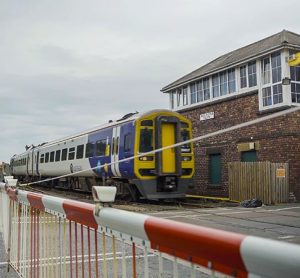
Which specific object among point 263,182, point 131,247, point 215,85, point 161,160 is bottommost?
point 263,182

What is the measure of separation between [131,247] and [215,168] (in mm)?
21032

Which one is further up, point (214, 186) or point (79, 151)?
point (79, 151)

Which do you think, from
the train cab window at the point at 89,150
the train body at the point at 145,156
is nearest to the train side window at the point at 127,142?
the train body at the point at 145,156

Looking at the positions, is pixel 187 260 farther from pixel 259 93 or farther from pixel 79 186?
pixel 79 186

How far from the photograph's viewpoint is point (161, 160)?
16.5 meters

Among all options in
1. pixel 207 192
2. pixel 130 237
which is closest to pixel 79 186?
pixel 207 192

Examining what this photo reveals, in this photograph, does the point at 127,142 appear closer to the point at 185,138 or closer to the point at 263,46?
the point at 185,138

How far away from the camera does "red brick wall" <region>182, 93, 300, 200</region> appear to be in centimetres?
1891

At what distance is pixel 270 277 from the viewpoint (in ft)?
4.53

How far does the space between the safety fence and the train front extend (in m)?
10.6

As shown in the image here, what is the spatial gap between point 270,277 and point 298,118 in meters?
18.5

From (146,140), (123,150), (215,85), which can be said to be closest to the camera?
(146,140)

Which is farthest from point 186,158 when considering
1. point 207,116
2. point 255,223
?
point 255,223

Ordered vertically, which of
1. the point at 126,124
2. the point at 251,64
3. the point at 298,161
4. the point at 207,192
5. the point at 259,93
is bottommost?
the point at 207,192
